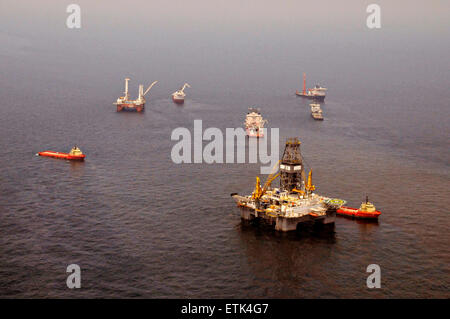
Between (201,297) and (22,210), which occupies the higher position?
(22,210)

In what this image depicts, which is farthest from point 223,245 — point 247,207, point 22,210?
point 22,210

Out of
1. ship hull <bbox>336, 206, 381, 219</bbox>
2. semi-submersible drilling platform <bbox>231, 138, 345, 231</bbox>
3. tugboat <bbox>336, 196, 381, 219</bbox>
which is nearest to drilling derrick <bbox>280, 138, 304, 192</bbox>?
semi-submersible drilling platform <bbox>231, 138, 345, 231</bbox>

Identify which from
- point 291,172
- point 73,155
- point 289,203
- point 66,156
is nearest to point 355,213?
point 289,203

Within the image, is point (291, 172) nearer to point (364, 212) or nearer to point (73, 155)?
point (364, 212)
